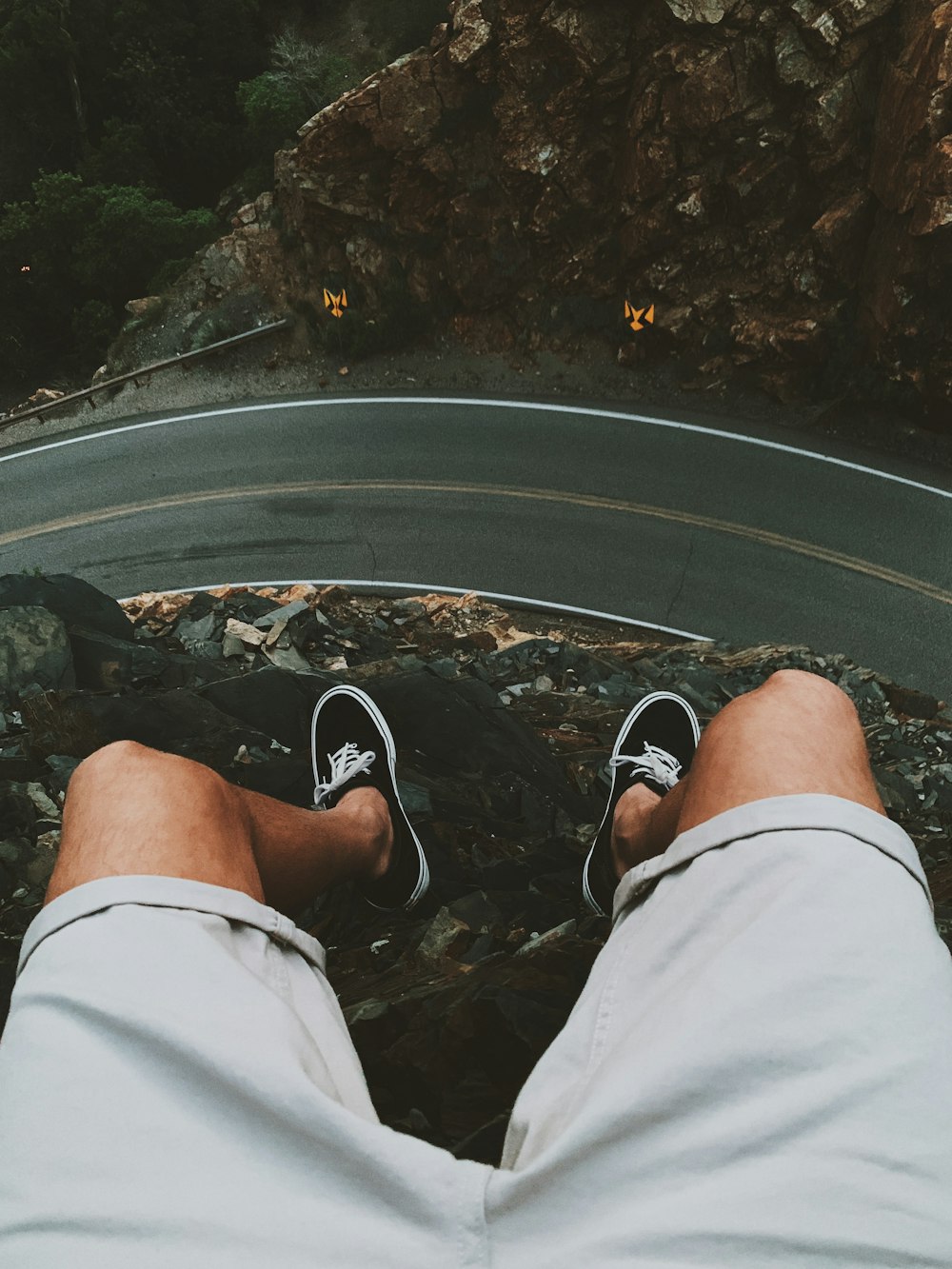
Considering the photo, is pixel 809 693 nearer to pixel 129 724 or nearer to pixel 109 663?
pixel 129 724

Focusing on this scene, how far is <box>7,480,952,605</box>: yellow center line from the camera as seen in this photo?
11531 mm

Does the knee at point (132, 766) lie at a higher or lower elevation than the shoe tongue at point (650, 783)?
higher

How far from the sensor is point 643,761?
166 inches

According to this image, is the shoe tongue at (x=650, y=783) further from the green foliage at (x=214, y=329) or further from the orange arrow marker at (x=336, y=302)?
the green foliage at (x=214, y=329)

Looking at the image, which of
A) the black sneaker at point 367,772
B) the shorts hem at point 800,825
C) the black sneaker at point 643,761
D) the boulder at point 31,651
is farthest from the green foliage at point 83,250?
the shorts hem at point 800,825

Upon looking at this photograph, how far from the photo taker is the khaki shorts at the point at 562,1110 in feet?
→ 3.81

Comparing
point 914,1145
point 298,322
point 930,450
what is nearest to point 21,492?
point 298,322

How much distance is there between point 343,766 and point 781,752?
8.80ft

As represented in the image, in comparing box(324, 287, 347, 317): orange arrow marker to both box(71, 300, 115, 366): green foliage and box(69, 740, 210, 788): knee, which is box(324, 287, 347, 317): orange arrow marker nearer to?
box(71, 300, 115, 366): green foliage

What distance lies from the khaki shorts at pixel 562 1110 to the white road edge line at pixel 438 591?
9708 millimetres

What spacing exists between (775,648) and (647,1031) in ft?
30.9

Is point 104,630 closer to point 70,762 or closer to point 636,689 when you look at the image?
point 70,762

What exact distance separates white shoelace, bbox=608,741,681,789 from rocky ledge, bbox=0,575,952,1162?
58cm

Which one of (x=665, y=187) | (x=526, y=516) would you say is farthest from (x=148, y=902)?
(x=665, y=187)
